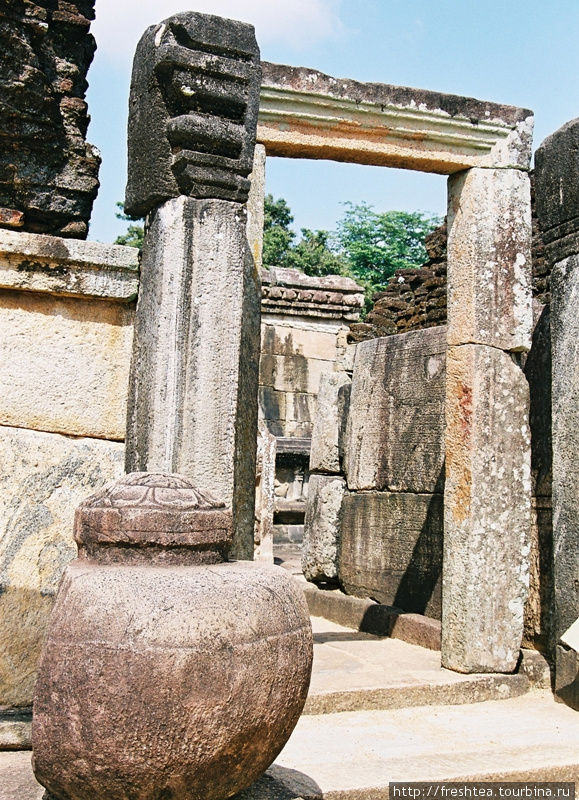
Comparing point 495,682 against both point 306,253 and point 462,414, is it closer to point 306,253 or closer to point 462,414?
point 462,414

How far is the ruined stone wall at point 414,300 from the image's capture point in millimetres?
9555

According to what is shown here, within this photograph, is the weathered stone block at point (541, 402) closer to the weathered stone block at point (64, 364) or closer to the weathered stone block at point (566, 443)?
the weathered stone block at point (566, 443)

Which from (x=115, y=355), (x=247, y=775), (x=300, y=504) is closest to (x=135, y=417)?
(x=115, y=355)

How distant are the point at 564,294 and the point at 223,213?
2.34m

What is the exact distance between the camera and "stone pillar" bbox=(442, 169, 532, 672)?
5.51m

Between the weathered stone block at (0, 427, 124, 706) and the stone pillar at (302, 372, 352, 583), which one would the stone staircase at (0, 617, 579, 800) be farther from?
the stone pillar at (302, 372, 352, 583)

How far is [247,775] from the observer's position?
8.68 feet

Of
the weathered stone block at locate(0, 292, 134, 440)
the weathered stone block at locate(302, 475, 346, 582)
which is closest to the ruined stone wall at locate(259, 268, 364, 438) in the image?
the weathered stone block at locate(302, 475, 346, 582)

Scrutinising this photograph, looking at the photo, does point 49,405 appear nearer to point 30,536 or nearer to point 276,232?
point 30,536

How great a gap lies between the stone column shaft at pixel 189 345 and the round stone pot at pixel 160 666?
131 cm

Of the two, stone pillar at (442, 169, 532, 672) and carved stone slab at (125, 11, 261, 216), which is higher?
carved stone slab at (125, 11, 261, 216)

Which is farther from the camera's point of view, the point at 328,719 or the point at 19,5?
the point at 328,719

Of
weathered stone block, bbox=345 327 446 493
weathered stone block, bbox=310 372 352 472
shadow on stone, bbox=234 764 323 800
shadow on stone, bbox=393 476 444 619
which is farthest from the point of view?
weathered stone block, bbox=310 372 352 472

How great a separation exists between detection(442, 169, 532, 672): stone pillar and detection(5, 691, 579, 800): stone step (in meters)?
0.51
